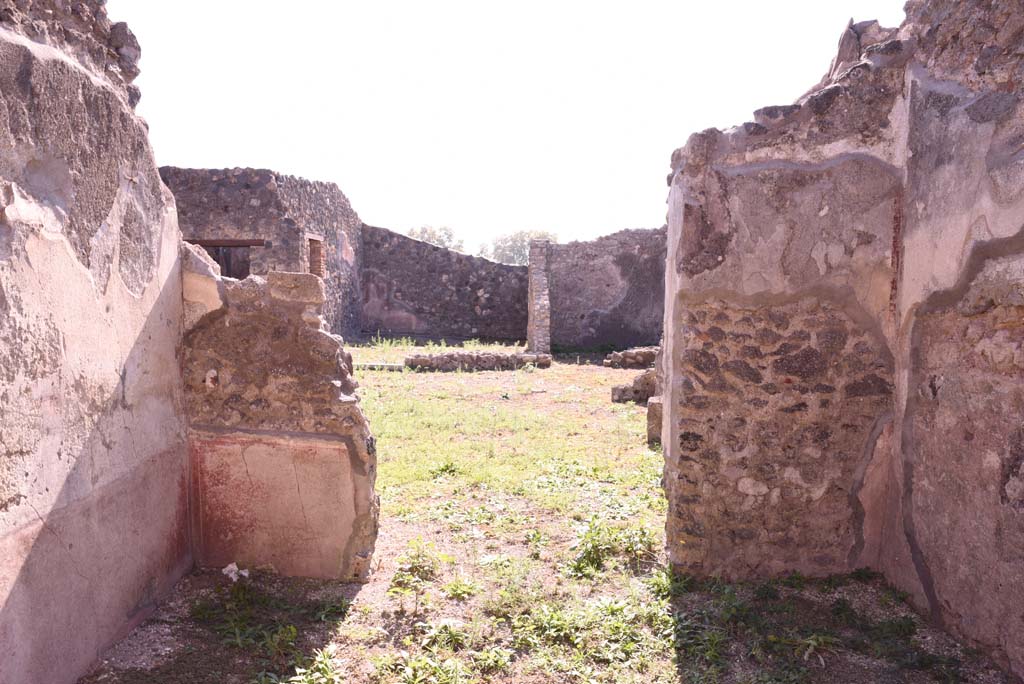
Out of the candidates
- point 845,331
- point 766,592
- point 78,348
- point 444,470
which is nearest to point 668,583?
point 766,592

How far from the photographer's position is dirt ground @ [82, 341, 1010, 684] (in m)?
2.86

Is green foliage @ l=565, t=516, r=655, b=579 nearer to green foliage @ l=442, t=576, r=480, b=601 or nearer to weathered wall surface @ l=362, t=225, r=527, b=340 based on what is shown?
green foliage @ l=442, t=576, r=480, b=601

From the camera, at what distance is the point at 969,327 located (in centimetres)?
291

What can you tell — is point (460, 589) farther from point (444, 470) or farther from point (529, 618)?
point (444, 470)

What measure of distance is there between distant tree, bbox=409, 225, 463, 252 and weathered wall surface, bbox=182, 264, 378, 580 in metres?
58.3

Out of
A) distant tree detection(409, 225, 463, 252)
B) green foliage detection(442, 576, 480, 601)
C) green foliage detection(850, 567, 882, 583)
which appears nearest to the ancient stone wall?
Result: green foliage detection(442, 576, 480, 601)

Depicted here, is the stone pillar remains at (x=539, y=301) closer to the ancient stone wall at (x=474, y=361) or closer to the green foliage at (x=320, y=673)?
the ancient stone wall at (x=474, y=361)

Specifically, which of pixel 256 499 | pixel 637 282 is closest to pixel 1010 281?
pixel 256 499

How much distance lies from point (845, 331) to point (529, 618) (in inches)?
86.3

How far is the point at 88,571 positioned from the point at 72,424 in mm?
615

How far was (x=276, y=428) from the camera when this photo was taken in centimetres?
362

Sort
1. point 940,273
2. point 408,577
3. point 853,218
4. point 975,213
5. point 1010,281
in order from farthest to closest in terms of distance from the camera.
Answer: point 408,577, point 853,218, point 940,273, point 975,213, point 1010,281

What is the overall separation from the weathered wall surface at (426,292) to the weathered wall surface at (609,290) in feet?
6.37

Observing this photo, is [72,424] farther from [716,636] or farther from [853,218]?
[853,218]
